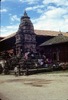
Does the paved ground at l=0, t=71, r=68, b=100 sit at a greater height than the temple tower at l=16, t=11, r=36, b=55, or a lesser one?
lesser

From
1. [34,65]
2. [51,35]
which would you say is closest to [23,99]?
[34,65]

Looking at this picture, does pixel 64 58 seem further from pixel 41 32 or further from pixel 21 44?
pixel 41 32

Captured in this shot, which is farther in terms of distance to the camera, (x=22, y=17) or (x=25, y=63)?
(x=22, y=17)

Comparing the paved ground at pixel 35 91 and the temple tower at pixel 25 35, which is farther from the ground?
the temple tower at pixel 25 35

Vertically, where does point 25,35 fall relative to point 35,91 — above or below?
above

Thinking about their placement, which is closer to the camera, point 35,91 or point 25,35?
point 35,91

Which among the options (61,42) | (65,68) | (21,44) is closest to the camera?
(65,68)

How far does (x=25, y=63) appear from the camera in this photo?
36.9 meters

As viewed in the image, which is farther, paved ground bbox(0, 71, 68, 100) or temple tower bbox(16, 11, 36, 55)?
temple tower bbox(16, 11, 36, 55)

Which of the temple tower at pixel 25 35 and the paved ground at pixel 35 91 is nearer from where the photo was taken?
the paved ground at pixel 35 91

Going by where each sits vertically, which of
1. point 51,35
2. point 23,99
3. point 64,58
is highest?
point 51,35

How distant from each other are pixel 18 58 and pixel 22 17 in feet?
36.0

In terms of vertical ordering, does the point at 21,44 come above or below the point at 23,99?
above

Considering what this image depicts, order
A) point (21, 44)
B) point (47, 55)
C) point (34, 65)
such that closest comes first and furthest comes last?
1. point (34, 65)
2. point (47, 55)
3. point (21, 44)
